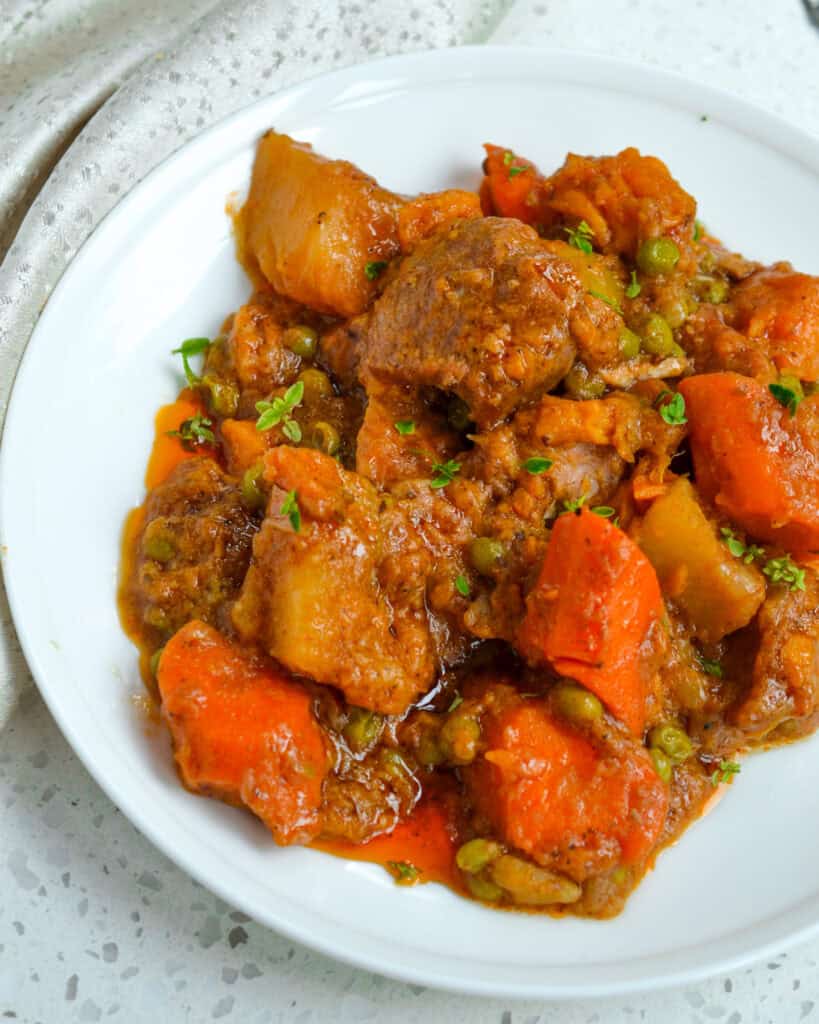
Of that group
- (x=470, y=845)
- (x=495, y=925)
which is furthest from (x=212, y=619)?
(x=495, y=925)

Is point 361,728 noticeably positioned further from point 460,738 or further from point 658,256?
point 658,256

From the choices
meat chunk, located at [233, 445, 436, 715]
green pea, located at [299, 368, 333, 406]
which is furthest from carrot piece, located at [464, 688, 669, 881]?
green pea, located at [299, 368, 333, 406]

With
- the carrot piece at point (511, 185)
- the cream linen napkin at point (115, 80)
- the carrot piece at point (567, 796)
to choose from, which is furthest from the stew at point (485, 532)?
the cream linen napkin at point (115, 80)

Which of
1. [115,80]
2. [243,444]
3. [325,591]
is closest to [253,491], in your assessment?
[243,444]

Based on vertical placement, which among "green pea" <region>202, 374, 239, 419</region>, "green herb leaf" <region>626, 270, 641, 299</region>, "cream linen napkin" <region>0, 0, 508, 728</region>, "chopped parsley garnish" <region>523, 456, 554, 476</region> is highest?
"cream linen napkin" <region>0, 0, 508, 728</region>

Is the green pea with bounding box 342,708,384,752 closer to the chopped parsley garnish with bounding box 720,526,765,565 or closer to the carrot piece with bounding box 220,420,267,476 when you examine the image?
the carrot piece with bounding box 220,420,267,476

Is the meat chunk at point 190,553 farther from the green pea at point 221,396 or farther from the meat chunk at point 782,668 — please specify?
the meat chunk at point 782,668
